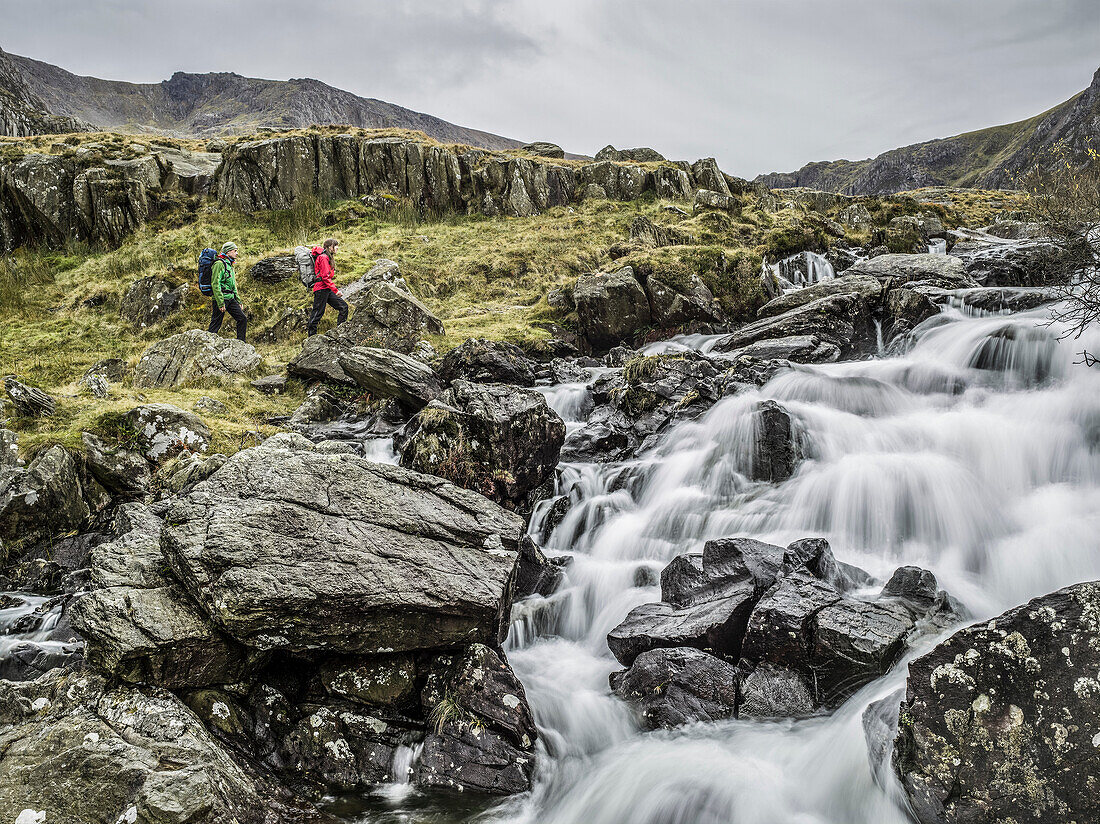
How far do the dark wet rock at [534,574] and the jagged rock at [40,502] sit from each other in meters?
6.23

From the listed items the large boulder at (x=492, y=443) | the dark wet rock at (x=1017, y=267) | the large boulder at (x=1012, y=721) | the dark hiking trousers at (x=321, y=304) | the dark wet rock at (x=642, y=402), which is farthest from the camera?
the dark hiking trousers at (x=321, y=304)

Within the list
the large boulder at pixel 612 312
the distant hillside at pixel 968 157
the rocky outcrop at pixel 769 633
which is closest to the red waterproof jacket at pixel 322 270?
the large boulder at pixel 612 312

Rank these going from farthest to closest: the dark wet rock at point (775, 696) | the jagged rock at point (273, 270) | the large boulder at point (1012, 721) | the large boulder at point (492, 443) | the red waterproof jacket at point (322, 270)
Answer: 1. the jagged rock at point (273, 270)
2. the red waterproof jacket at point (322, 270)
3. the large boulder at point (492, 443)
4. the dark wet rock at point (775, 696)
5. the large boulder at point (1012, 721)

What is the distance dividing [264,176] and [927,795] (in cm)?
3199

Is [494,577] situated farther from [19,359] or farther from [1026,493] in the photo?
[19,359]

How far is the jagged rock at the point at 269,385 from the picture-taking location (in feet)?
43.6

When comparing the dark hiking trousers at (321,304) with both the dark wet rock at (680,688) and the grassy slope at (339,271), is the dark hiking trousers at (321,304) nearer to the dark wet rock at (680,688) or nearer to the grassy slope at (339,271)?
the grassy slope at (339,271)

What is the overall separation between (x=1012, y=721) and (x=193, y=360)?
15.3m

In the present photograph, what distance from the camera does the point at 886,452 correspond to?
9.44 meters

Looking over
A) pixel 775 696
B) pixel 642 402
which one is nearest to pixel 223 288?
pixel 642 402

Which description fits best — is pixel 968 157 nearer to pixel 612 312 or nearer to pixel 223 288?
pixel 612 312

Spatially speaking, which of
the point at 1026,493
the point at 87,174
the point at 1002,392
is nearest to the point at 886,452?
the point at 1026,493

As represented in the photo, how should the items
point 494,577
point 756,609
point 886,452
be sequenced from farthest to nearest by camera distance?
point 886,452
point 494,577
point 756,609

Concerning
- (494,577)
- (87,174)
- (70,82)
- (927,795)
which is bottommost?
(927,795)
